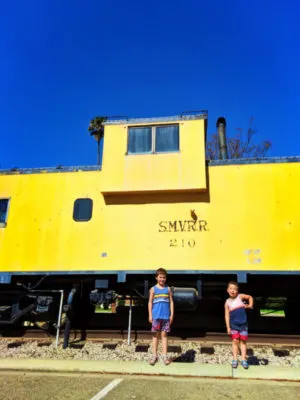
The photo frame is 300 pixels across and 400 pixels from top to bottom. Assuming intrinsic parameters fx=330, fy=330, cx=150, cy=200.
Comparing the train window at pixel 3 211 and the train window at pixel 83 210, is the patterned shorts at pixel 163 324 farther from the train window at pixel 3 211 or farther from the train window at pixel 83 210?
Answer: the train window at pixel 3 211

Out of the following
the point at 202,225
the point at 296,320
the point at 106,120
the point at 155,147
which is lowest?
the point at 296,320

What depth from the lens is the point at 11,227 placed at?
8109mm

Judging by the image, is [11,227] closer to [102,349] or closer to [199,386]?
[102,349]

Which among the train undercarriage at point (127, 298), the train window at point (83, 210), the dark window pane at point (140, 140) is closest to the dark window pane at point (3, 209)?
the train undercarriage at point (127, 298)

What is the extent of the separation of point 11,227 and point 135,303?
3862mm

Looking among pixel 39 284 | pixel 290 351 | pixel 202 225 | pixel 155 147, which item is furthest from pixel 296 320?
pixel 39 284

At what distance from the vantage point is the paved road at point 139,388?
414 cm

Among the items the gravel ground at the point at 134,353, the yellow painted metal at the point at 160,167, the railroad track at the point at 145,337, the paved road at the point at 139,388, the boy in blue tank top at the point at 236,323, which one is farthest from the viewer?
the yellow painted metal at the point at 160,167

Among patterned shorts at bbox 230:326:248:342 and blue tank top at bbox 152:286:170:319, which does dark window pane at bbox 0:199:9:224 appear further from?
patterned shorts at bbox 230:326:248:342

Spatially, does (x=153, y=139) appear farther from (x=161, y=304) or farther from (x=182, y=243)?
(x=161, y=304)

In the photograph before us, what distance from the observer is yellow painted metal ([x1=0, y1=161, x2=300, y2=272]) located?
7.09 m

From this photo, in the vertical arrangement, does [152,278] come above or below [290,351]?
above

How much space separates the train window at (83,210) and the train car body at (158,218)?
0.02 m

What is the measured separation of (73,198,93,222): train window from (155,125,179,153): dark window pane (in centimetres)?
208
